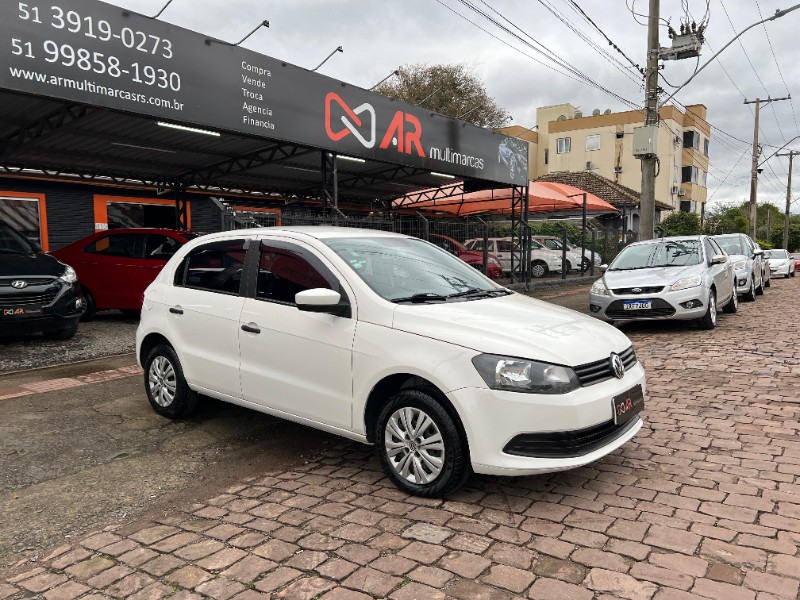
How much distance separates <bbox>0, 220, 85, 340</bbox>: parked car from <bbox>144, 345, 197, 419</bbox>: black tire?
342 cm

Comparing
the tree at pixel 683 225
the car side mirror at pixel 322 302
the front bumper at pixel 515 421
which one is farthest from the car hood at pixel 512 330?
the tree at pixel 683 225

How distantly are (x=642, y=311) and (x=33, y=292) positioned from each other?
27.8 ft

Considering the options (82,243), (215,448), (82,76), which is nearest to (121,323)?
(82,243)

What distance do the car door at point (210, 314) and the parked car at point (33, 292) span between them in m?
3.82

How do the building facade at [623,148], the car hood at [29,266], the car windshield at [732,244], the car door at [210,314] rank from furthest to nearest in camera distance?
the building facade at [623,148] < the car windshield at [732,244] < the car hood at [29,266] < the car door at [210,314]

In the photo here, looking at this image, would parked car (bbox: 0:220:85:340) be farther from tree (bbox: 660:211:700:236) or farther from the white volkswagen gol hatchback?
tree (bbox: 660:211:700:236)

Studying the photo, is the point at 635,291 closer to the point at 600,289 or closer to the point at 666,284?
the point at 666,284

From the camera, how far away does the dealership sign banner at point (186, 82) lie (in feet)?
23.2

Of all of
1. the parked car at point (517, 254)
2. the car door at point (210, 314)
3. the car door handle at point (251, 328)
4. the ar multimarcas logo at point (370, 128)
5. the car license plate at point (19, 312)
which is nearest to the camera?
the car door handle at point (251, 328)

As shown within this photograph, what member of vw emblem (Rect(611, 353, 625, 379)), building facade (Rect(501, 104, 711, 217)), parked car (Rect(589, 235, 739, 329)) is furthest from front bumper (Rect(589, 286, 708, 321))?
building facade (Rect(501, 104, 711, 217))

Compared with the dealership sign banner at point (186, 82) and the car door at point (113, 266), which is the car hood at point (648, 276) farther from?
the car door at point (113, 266)

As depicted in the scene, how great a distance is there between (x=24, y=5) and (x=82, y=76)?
895mm

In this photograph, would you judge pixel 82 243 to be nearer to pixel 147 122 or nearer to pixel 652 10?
pixel 147 122

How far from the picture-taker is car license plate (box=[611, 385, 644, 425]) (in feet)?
11.8
